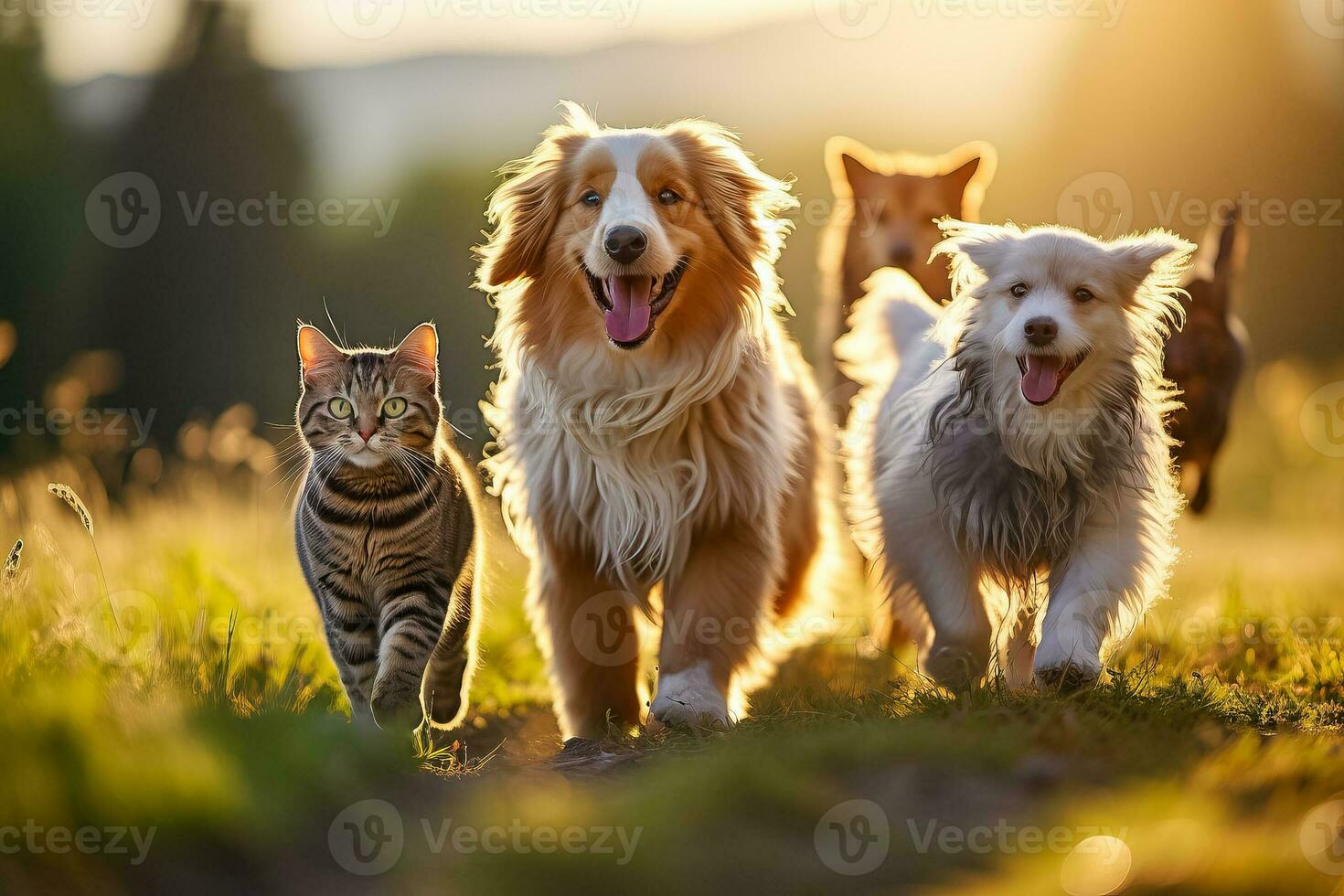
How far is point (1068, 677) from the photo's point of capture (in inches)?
158

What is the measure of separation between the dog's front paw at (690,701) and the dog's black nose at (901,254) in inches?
126

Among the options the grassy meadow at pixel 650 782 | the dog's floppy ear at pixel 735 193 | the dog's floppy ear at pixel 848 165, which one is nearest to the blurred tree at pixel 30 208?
the dog's floppy ear at pixel 848 165

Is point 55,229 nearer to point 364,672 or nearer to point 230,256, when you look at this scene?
point 230,256

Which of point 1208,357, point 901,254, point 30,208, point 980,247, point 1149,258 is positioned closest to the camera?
point 1149,258

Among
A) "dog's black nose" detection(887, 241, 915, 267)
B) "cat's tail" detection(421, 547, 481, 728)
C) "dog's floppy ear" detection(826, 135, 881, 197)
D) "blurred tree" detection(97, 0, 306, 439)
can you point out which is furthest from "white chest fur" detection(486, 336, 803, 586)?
"blurred tree" detection(97, 0, 306, 439)

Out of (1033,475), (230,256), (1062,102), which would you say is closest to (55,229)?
(230,256)

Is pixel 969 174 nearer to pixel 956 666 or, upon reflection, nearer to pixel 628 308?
pixel 628 308

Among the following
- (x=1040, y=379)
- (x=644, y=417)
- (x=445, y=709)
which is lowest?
(x=445, y=709)

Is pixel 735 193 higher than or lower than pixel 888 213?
higher

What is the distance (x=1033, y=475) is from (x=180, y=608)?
10.9 feet

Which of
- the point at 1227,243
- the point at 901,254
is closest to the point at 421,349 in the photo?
the point at 901,254

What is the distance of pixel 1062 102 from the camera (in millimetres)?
13094

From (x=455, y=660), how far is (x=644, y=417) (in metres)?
1.10

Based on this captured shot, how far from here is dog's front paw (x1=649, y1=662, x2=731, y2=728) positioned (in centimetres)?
429
